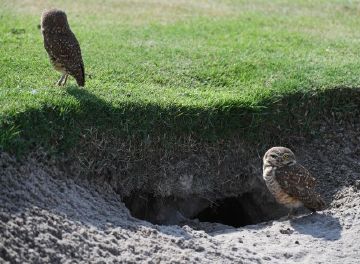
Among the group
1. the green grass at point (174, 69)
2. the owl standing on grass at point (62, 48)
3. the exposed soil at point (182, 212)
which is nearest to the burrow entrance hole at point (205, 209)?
the exposed soil at point (182, 212)

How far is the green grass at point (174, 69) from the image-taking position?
28.7 ft

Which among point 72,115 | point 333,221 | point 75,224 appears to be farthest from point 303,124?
point 75,224

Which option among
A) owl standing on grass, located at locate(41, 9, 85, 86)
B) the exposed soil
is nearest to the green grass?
owl standing on grass, located at locate(41, 9, 85, 86)

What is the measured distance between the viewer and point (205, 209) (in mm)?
10180

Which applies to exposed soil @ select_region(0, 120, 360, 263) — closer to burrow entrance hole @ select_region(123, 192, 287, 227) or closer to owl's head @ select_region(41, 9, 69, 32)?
burrow entrance hole @ select_region(123, 192, 287, 227)

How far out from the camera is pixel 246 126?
9680 mm

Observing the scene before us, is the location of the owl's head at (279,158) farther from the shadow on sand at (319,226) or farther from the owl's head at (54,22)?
the owl's head at (54,22)

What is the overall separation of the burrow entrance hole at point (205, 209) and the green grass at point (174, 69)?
94cm

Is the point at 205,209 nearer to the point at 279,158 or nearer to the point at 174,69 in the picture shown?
the point at 279,158

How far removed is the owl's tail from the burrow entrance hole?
1.06 meters

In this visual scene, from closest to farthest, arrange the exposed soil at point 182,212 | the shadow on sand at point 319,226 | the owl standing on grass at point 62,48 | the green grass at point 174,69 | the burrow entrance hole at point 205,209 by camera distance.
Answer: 1. the exposed soil at point 182,212
2. the shadow on sand at point 319,226
3. the green grass at point 174,69
4. the owl standing on grass at point 62,48
5. the burrow entrance hole at point 205,209

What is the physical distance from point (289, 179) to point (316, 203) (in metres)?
0.43

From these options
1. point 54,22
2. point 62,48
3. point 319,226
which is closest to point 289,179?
point 319,226

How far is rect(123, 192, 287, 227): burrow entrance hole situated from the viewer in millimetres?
9531
